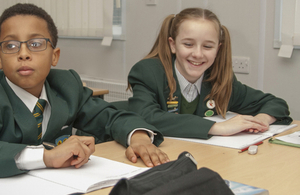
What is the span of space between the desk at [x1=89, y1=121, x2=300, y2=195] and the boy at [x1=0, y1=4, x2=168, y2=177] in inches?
2.7

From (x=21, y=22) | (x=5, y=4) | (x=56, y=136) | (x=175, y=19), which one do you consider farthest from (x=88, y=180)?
(x=5, y=4)

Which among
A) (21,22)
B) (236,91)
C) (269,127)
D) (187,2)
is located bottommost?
(269,127)

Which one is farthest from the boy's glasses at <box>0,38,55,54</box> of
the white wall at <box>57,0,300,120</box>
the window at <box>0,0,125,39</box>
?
the window at <box>0,0,125,39</box>

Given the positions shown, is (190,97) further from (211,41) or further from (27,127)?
(27,127)

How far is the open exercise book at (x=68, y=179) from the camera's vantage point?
78 cm

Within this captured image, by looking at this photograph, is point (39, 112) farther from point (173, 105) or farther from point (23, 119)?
point (173, 105)

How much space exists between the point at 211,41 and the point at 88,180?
1.01 metres

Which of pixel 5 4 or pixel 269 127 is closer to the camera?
pixel 269 127

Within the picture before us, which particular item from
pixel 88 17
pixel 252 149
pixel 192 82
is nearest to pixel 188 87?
pixel 192 82

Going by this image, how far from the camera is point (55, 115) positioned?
1.18 m

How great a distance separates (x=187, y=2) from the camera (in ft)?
9.46

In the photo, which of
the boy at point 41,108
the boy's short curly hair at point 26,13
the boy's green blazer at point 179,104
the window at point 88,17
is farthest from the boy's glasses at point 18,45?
the window at point 88,17

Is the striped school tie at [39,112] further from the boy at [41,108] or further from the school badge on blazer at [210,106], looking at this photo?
the school badge on blazer at [210,106]

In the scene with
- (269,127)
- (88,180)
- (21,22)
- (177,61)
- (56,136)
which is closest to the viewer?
(88,180)
